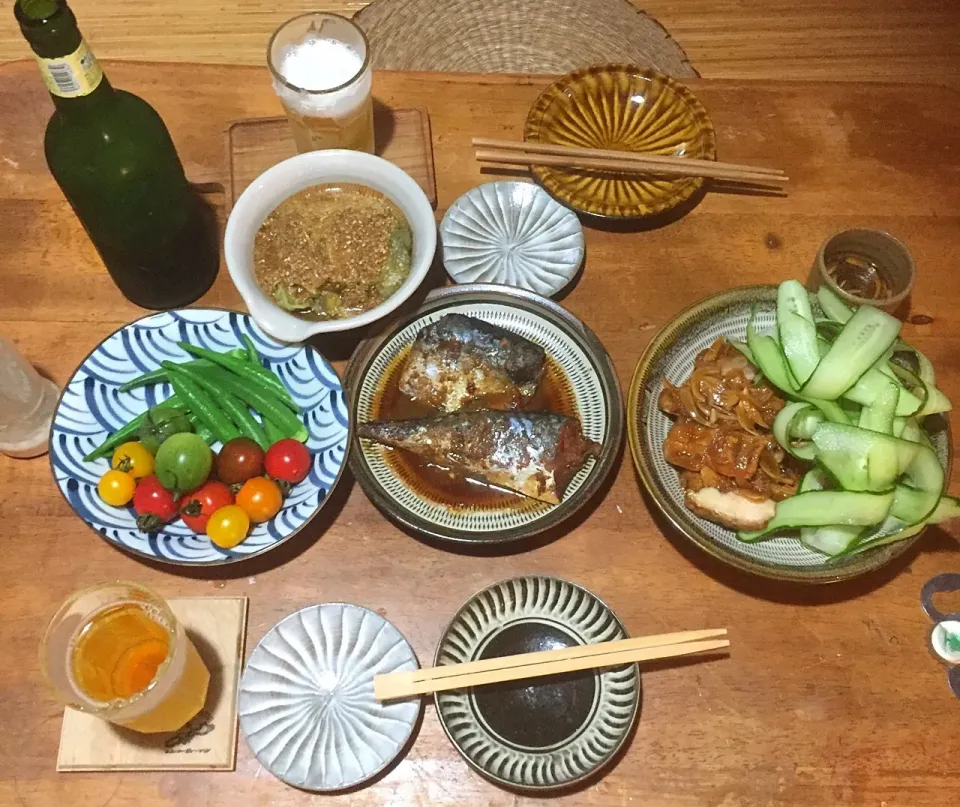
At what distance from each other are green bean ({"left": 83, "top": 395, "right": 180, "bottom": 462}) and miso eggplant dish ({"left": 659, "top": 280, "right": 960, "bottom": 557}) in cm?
107

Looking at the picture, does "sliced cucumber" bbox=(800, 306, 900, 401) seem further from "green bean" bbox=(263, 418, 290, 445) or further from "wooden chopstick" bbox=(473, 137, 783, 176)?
"green bean" bbox=(263, 418, 290, 445)

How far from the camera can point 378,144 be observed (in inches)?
75.7

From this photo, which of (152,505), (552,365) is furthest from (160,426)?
(552,365)

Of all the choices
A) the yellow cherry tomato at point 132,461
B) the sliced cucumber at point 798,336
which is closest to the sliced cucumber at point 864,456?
the sliced cucumber at point 798,336

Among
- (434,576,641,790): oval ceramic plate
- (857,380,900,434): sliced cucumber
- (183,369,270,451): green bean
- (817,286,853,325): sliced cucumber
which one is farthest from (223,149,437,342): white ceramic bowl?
(857,380,900,434): sliced cucumber

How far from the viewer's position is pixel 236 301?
5.86ft

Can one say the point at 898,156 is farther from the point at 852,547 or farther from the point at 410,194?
the point at 410,194

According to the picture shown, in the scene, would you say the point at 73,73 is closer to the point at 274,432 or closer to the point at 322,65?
the point at 322,65

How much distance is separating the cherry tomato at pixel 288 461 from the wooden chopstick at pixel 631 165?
34.5 inches

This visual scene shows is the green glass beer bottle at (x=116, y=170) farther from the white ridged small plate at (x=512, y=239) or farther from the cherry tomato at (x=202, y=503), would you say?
the white ridged small plate at (x=512, y=239)

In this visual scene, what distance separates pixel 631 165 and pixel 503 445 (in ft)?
2.52

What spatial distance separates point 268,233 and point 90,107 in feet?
1.48

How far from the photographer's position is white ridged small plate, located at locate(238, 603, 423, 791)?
53.5 inches

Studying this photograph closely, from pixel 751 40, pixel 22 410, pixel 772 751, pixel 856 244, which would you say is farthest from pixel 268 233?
pixel 751 40
